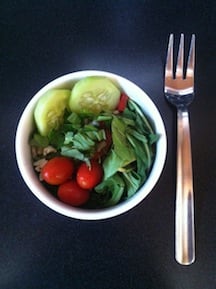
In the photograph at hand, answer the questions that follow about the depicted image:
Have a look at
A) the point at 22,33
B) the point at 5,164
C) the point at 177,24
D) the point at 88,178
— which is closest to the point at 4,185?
the point at 5,164

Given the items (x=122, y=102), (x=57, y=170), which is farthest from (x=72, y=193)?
(x=122, y=102)

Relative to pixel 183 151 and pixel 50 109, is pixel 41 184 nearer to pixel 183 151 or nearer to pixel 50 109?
pixel 50 109

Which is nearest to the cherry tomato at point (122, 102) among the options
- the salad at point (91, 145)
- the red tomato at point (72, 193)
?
the salad at point (91, 145)

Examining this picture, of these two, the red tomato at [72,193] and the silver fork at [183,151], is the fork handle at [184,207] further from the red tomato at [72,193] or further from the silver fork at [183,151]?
the red tomato at [72,193]

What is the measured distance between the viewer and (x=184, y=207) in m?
0.62

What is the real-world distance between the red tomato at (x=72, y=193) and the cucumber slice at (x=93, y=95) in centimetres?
10

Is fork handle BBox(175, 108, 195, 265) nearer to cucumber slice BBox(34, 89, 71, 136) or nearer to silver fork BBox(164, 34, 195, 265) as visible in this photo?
silver fork BBox(164, 34, 195, 265)

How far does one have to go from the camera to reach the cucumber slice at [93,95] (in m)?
0.58

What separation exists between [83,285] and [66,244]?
6 cm

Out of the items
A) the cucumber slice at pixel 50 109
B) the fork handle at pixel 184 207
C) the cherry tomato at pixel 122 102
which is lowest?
the fork handle at pixel 184 207

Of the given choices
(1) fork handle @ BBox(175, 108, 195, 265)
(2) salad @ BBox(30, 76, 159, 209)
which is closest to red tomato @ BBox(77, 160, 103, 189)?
(2) salad @ BBox(30, 76, 159, 209)

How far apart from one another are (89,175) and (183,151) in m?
0.16

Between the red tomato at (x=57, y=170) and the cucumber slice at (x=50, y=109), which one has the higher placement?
the cucumber slice at (x=50, y=109)

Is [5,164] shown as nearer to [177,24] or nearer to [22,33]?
[22,33]
